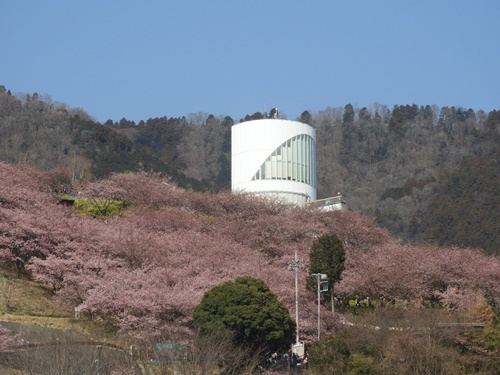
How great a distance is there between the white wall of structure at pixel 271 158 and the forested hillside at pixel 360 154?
12.0m

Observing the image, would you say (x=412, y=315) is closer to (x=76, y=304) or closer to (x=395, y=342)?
(x=395, y=342)

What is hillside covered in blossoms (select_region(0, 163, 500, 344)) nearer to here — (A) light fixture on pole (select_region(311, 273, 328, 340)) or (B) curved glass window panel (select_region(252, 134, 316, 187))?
(A) light fixture on pole (select_region(311, 273, 328, 340))

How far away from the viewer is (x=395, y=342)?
33188 mm

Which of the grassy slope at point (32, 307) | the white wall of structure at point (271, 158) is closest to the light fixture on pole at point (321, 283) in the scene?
the grassy slope at point (32, 307)

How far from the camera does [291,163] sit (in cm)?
6281

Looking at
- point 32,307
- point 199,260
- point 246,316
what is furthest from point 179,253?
point 246,316

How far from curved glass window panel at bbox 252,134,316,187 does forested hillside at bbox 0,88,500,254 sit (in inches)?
536

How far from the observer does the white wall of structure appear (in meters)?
62.3

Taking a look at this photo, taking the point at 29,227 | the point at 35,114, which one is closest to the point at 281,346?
the point at 29,227

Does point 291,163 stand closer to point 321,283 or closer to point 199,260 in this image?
point 199,260

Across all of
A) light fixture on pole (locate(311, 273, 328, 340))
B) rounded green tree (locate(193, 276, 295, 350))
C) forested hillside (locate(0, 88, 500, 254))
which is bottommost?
rounded green tree (locate(193, 276, 295, 350))

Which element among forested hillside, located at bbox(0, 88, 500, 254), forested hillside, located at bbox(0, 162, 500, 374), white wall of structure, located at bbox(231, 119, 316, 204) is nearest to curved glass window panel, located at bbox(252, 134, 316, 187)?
white wall of structure, located at bbox(231, 119, 316, 204)

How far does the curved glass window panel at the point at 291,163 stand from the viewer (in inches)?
2456

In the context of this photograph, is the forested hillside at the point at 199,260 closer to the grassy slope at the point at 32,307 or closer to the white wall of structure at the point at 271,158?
the grassy slope at the point at 32,307
